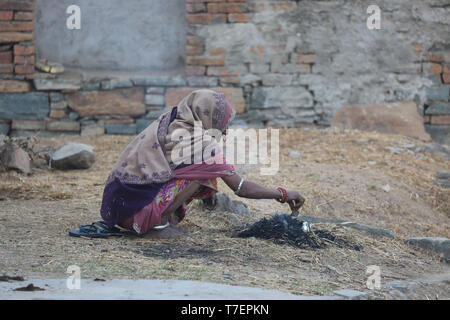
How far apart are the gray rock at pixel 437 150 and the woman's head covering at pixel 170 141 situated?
413 cm

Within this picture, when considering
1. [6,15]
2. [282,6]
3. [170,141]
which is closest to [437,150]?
[282,6]

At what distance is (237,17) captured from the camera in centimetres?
717

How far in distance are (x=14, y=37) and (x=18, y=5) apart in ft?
1.33

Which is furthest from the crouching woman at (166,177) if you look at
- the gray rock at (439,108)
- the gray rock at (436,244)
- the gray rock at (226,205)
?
the gray rock at (439,108)

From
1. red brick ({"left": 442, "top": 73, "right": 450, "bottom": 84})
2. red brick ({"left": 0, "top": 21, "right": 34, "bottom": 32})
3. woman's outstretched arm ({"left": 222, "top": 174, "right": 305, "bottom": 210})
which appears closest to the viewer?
woman's outstretched arm ({"left": 222, "top": 174, "right": 305, "bottom": 210})

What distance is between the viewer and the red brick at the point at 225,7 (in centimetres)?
712

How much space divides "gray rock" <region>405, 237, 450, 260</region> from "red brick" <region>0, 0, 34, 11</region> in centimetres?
551

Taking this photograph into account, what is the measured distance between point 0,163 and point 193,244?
2818mm

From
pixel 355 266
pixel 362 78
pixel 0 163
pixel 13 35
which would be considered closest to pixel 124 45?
pixel 13 35

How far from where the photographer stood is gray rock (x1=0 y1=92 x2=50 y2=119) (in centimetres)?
709

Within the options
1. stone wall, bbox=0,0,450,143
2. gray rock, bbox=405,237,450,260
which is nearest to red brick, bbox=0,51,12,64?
stone wall, bbox=0,0,450,143

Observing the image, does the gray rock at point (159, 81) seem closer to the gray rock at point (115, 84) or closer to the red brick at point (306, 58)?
the gray rock at point (115, 84)

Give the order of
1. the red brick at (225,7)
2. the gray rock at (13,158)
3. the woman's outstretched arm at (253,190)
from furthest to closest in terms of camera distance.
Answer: the red brick at (225,7) → the gray rock at (13,158) → the woman's outstretched arm at (253,190)

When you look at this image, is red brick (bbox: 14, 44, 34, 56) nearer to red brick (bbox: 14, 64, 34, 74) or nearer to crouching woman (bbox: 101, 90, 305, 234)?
red brick (bbox: 14, 64, 34, 74)
